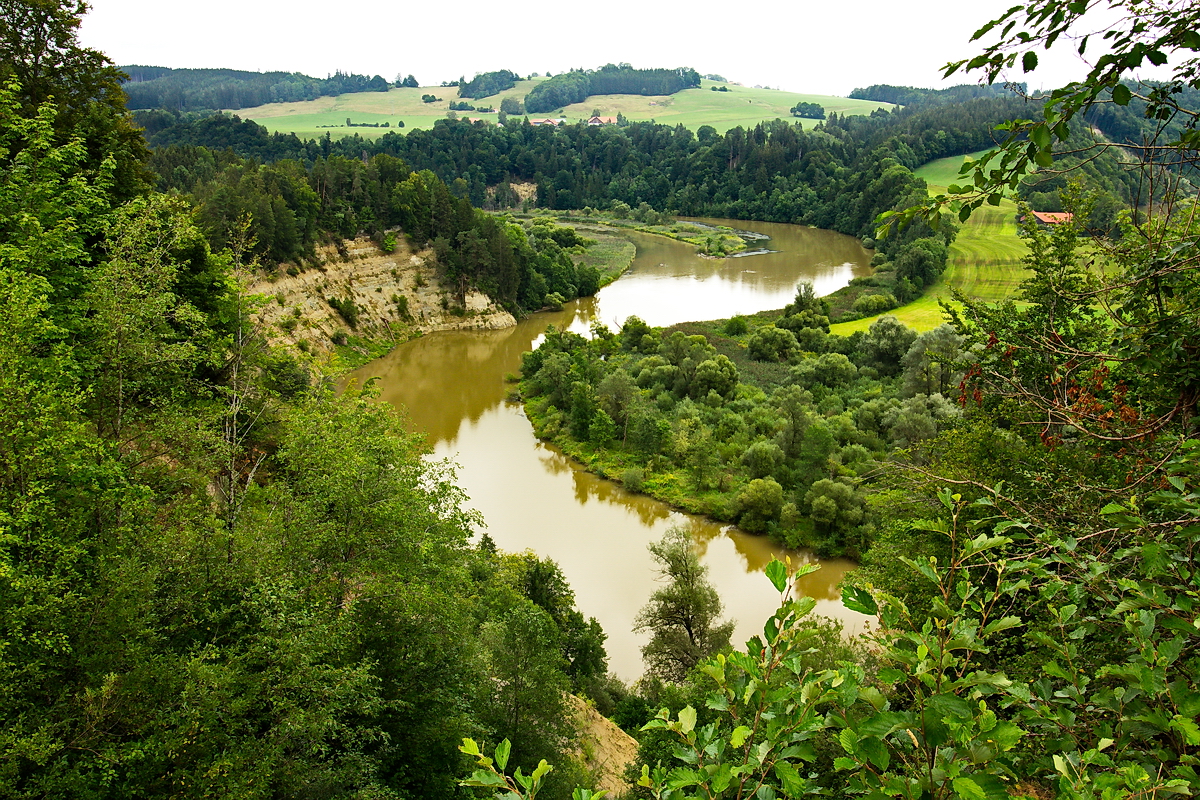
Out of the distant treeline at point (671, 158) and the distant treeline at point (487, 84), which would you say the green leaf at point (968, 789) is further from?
the distant treeline at point (487, 84)

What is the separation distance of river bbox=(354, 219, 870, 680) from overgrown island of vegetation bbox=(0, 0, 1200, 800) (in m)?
1.30

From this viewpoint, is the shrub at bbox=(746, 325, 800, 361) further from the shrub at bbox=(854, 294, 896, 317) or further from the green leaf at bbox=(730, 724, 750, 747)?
the green leaf at bbox=(730, 724, 750, 747)

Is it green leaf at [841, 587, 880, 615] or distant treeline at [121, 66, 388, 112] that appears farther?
distant treeline at [121, 66, 388, 112]

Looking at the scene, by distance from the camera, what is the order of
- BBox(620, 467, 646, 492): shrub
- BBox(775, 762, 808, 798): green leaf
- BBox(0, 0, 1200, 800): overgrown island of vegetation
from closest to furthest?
BBox(775, 762, 808, 798): green leaf
BBox(0, 0, 1200, 800): overgrown island of vegetation
BBox(620, 467, 646, 492): shrub

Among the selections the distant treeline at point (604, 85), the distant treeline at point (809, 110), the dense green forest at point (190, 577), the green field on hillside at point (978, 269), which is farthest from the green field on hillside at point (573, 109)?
the dense green forest at point (190, 577)

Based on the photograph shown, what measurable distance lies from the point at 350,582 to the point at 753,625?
36.9ft

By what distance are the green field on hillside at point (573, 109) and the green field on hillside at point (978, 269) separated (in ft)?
275

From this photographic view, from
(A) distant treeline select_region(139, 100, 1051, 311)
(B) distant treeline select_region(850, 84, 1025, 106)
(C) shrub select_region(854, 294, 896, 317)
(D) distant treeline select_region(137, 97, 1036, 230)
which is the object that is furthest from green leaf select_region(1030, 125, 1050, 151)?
(B) distant treeline select_region(850, 84, 1025, 106)

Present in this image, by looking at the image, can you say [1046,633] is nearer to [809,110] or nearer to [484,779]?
[484,779]

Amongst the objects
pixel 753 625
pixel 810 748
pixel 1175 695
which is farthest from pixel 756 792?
pixel 753 625

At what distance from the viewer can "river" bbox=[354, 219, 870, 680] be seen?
19750mm

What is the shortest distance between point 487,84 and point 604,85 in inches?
1304

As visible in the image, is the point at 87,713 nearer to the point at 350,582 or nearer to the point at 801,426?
the point at 350,582

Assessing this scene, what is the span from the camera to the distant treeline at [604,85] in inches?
6693
